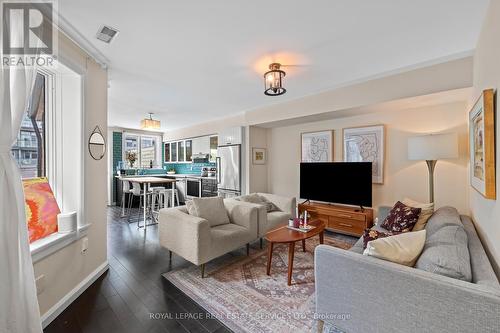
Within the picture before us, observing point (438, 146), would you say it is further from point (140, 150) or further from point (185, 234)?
point (140, 150)

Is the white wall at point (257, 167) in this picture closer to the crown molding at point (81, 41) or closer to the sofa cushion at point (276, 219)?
the sofa cushion at point (276, 219)

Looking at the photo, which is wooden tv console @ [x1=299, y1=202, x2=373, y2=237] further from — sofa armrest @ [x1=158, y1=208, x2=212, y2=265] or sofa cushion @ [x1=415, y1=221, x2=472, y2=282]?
sofa armrest @ [x1=158, y1=208, x2=212, y2=265]

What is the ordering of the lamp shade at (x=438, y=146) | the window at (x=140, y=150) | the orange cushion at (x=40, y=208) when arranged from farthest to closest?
the window at (x=140, y=150)
the lamp shade at (x=438, y=146)
the orange cushion at (x=40, y=208)

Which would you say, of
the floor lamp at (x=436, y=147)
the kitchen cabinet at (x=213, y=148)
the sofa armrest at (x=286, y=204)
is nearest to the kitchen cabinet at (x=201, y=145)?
the kitchen cabinet at (x=213, y=148)

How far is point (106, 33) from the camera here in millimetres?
2010

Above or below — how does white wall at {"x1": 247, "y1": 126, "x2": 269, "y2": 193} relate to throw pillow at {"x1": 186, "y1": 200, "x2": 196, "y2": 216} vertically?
above

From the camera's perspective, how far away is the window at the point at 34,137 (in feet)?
6.62

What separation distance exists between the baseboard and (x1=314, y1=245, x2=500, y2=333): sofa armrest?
2.11 meters

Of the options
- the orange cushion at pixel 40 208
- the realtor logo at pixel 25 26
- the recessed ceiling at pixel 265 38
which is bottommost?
the orange cushion at pixel 40 208

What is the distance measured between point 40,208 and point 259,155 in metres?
3.85

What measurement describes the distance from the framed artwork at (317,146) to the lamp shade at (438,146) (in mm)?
1515

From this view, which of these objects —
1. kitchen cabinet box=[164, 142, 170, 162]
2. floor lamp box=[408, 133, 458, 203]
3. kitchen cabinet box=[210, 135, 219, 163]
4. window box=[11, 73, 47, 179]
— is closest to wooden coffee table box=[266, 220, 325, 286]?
floor lamp box=[408, 133, 458, 203]

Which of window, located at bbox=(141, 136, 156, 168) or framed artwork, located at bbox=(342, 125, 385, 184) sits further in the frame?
window, located at bbox=(141, 136, 156, 168)

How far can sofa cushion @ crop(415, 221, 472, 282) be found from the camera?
3.91ft
